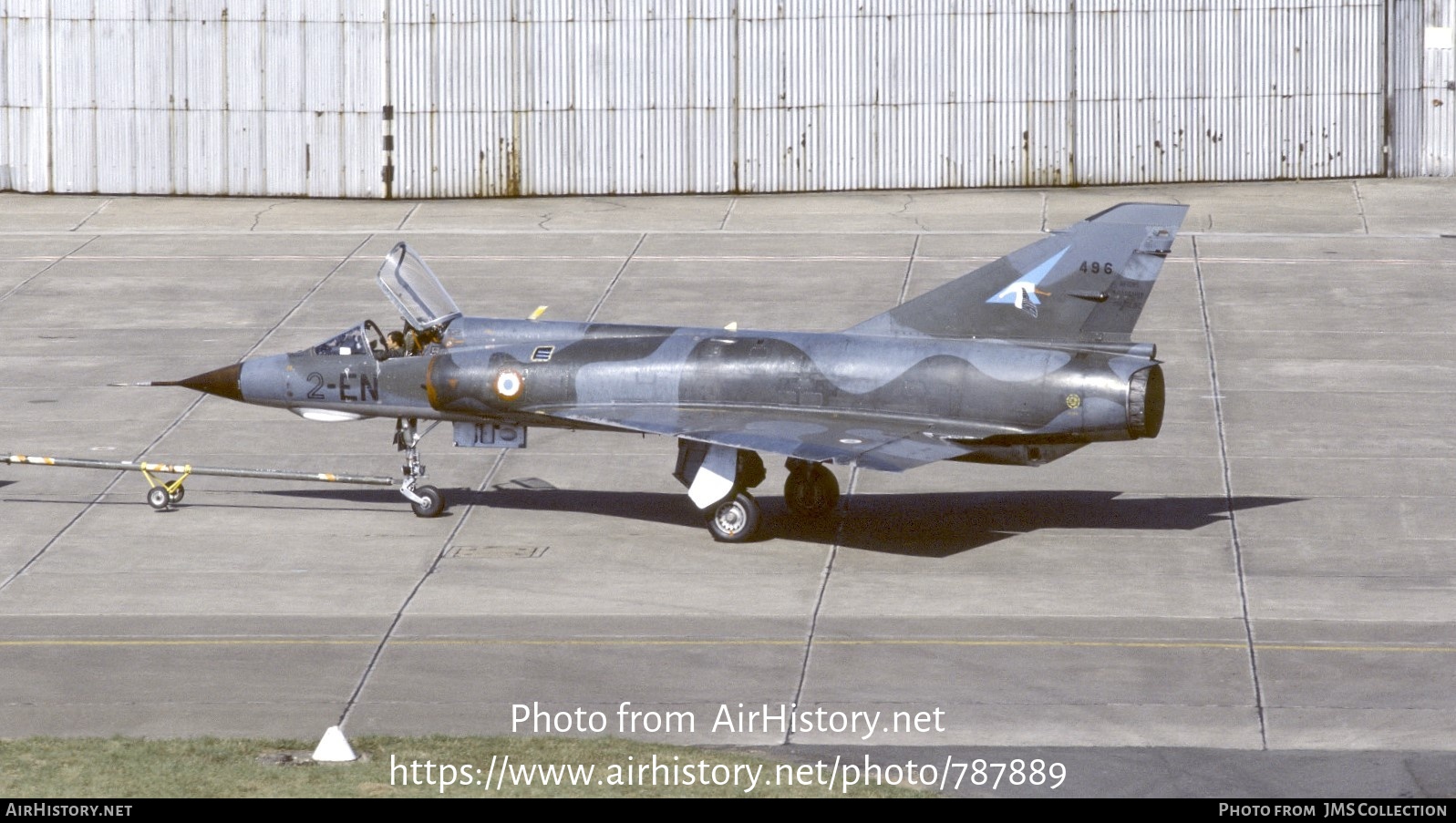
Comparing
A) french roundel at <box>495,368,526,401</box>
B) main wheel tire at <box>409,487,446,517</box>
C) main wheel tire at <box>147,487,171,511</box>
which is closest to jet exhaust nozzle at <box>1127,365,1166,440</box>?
french roundel at <box>495,368,526,401</box>

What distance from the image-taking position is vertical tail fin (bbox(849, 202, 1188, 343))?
1914 centimetres

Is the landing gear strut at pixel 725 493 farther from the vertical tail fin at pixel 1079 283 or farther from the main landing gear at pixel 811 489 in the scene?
the vertical tail fin at pixel 1079 283

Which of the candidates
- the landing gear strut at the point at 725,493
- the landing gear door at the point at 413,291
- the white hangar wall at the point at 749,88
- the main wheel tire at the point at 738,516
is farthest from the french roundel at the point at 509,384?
the white hangar wall at the point at 749,88

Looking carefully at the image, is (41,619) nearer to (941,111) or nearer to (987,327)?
(987,327)

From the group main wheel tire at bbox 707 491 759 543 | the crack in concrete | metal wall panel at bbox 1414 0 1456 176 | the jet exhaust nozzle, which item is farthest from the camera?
metal wall panel at bbox 1414 0 1456 176

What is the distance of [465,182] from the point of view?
39.4 meters

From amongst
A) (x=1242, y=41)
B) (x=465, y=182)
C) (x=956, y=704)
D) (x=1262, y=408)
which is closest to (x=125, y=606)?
(x=956, y=704)

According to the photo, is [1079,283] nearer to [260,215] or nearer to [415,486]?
[415,486]

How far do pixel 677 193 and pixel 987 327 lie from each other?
20618 mm

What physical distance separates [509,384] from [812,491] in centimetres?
345

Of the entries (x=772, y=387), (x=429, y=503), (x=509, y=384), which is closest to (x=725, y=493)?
(x=772, y=387)

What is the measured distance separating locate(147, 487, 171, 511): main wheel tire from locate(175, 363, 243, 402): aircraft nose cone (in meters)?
1.20

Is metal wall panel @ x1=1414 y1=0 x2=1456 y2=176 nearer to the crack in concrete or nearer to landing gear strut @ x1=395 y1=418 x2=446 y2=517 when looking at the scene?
the crack in concrete

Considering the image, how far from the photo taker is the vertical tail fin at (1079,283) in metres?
19.1
